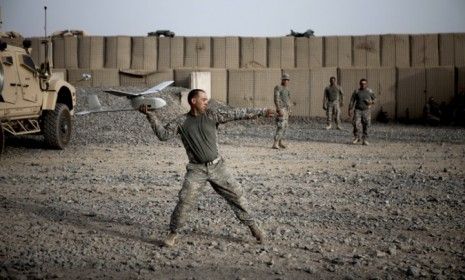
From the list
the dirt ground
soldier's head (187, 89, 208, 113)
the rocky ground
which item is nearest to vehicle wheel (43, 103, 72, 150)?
the rocky ground

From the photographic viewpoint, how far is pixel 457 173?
798 centimetres

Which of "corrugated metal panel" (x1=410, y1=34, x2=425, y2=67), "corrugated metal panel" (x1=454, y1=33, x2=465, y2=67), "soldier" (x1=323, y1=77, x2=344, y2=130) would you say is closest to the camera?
"soldier" (x1=323, y1=77, x2=344, y2=130)

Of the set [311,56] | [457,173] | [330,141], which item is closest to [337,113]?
[330,141]

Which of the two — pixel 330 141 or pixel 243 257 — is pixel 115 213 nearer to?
pixel 243 257

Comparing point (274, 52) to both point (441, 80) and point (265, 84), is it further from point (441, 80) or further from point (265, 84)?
point (441, 80)

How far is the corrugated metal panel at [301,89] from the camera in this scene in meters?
19.8

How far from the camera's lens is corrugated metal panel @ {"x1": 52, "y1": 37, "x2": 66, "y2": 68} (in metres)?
20.9

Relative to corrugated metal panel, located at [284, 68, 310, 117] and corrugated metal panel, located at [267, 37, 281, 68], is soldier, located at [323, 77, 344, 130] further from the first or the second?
corrugated metal panel, located at [267, 37, 281, 68]

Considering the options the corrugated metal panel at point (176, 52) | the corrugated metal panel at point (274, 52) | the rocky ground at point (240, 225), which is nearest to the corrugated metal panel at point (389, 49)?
the corrugated metal panel at point (274, 52)

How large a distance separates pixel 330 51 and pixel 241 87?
4.24 metres

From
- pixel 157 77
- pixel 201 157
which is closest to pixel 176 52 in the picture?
pixel 157 77

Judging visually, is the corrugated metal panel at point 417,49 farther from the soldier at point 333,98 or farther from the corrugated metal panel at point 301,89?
the soldier at point 333,98

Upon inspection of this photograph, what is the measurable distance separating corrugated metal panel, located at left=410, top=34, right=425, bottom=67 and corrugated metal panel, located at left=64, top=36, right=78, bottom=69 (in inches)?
572

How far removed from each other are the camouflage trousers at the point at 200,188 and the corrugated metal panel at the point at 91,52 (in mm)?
17817
